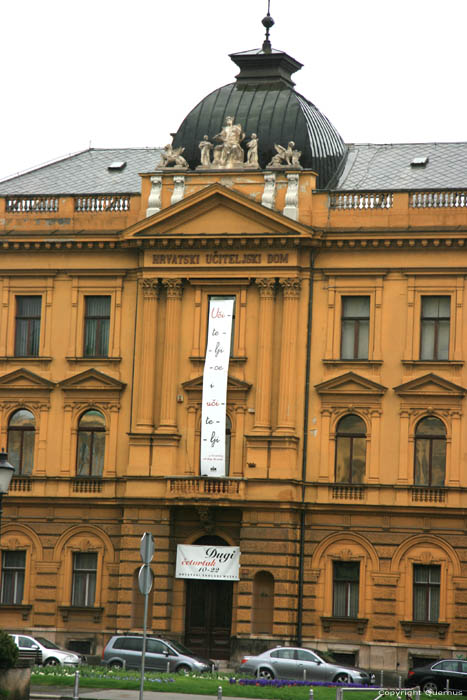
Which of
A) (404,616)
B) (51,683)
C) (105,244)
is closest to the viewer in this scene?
(51,683)

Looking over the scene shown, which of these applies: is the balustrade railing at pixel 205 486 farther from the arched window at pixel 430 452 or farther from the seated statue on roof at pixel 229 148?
the seated statue on roof at pixel 229 148

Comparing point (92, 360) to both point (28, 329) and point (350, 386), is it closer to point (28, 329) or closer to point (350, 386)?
point (28, 329)

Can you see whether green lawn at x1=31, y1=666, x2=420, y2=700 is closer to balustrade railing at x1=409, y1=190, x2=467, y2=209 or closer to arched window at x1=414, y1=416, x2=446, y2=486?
arched window at x1=414, y1=416, x2=446, y2=486

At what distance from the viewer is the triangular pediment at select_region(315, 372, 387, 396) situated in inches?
2354

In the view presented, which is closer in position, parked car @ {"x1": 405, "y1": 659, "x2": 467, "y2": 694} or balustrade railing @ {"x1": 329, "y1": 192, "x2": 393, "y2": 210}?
parked car @ {"x1": 405, "y1": 659, "x2": 467, "y2": 694}

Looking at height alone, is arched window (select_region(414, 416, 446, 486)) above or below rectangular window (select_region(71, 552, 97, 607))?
above

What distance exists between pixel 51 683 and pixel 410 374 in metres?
20.3

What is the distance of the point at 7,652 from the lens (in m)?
38.2

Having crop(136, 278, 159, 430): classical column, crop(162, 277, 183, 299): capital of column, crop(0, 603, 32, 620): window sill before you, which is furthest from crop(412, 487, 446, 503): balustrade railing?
crop(0, 603, 32, 620): window sill

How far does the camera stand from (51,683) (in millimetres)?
45281

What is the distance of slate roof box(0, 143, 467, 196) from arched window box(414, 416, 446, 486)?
887cm

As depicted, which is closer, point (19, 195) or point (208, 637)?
point (208, 637)

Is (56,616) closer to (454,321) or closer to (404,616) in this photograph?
(404,616)

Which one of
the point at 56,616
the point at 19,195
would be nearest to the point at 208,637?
the point at 56,616
